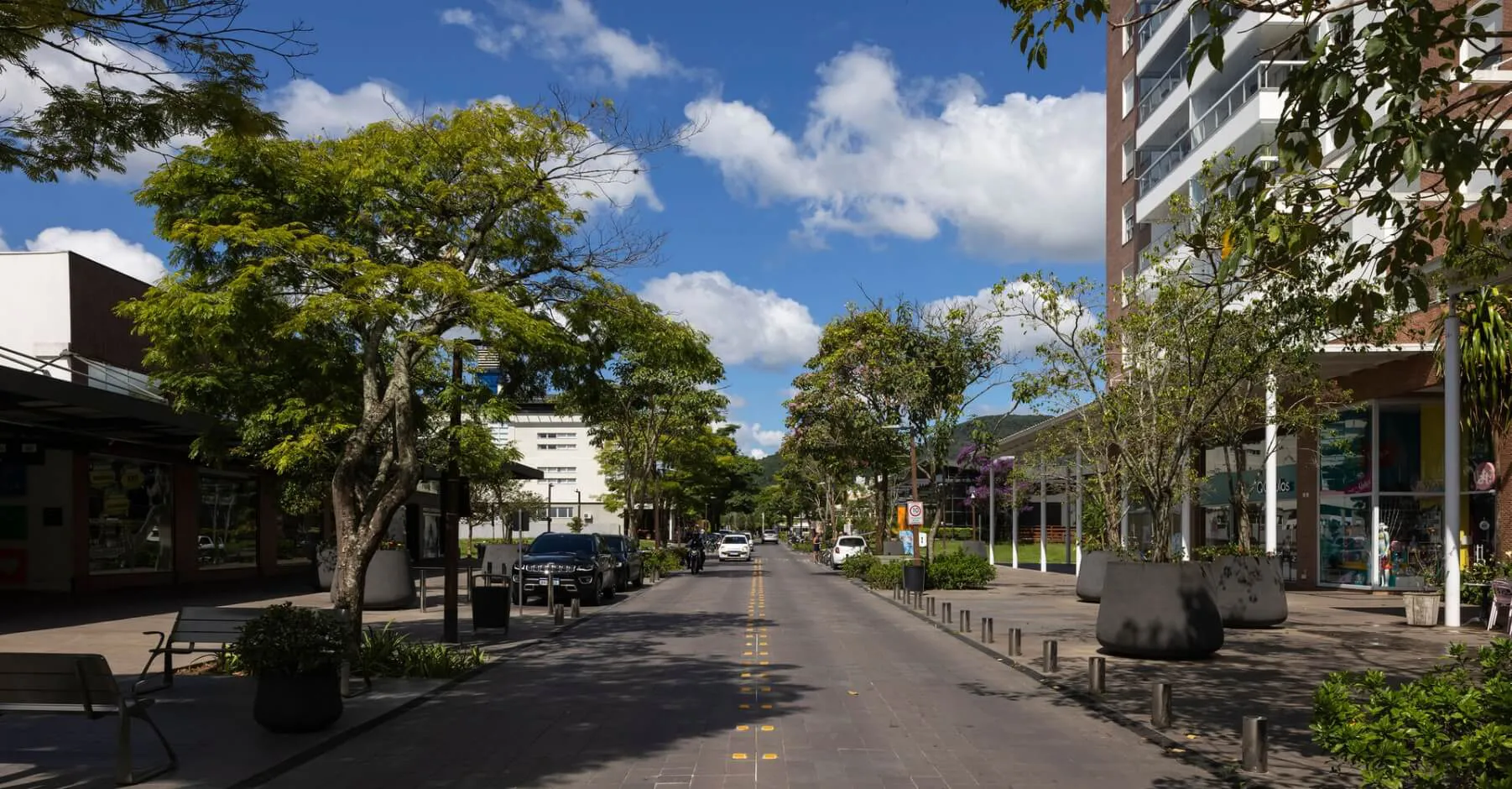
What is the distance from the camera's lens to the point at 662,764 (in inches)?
356

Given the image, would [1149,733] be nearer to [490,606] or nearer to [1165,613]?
[1165,613]

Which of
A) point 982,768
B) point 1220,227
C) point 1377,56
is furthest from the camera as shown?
point 1220,227

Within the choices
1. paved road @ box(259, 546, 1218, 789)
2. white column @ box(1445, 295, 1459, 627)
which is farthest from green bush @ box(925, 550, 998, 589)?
paved road @ box(259, 546, 1218, 789)

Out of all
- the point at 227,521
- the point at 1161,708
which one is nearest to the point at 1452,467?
the point at 1161,708

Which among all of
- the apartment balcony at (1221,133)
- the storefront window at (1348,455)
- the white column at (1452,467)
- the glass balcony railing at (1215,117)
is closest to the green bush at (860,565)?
the storefront window at (1348,455)

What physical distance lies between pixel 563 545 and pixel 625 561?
14.7 feet

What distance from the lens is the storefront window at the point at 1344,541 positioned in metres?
32.0

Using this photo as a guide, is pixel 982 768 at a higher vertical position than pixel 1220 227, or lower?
lower

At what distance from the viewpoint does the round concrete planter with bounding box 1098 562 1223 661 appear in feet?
51.0

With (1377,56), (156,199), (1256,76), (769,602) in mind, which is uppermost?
(1256,76)

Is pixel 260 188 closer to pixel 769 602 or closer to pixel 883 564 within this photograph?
pixel 769 602

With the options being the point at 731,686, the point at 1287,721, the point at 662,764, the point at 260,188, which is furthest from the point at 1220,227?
the point at 260,188

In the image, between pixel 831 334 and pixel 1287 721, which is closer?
pixel 1287 721

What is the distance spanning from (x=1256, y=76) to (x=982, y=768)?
3045 cm
